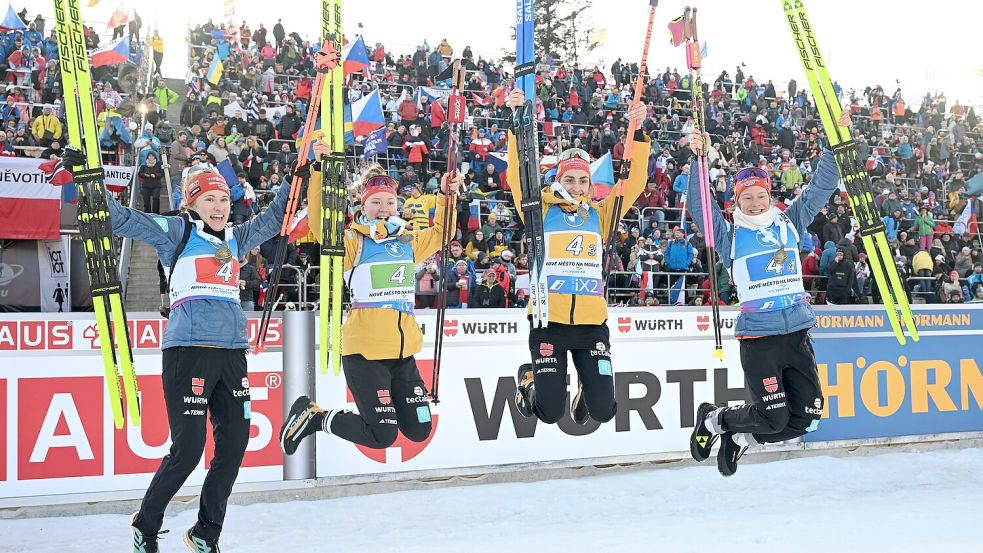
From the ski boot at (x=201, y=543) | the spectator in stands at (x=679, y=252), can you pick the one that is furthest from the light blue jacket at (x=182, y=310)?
the spectator in stands at (x=679, y=252)

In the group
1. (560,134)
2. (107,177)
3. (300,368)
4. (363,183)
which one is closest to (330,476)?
(300,368)

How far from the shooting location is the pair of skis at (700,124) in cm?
588

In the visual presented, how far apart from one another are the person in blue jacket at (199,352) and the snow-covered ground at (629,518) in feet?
4.35

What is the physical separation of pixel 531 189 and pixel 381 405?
1697 millimetres

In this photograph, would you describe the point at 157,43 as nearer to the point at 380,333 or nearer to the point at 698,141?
the point at 380,333

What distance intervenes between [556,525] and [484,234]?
20.4ft

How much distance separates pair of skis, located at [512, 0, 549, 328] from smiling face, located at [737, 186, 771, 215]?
1.36 m

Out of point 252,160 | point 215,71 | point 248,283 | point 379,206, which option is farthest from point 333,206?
point 215,71

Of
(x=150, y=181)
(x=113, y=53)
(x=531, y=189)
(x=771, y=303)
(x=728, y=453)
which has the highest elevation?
(x=113, y=53)

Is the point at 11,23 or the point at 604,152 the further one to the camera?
the point at 604,152

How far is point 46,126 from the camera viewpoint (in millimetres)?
12039

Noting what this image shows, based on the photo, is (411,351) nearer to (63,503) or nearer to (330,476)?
(330,476)

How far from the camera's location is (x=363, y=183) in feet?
19.1

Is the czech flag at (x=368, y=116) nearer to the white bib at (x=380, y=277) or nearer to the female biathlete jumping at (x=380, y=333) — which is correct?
the female biathlete jumping at (x=380, y=333)
